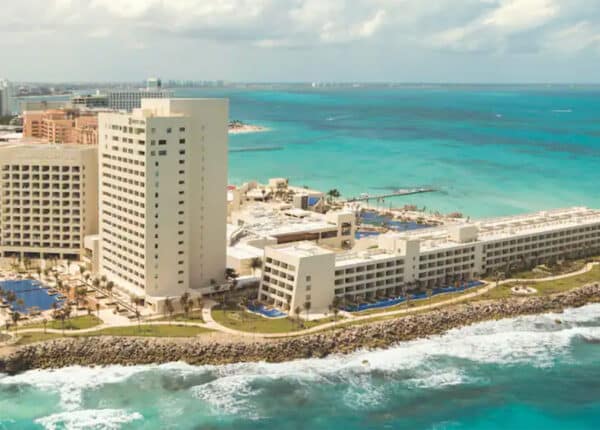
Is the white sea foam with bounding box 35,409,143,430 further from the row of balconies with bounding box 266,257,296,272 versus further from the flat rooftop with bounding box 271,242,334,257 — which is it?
the flat rooftop with bounding box 271,242,334,257

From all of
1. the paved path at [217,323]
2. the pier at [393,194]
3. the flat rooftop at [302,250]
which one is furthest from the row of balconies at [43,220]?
the pier at [393,194]

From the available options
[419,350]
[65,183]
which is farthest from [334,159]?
[419,350]

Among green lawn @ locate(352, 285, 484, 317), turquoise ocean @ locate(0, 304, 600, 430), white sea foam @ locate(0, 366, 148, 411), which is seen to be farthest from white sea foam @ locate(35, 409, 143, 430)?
green lawn @ locate(352, 285, 484, 317)

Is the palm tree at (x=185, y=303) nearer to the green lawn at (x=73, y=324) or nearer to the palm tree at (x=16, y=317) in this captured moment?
the green lawn at (x=73, y=324)

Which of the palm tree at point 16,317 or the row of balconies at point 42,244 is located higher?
the row of balconies at point 42,244

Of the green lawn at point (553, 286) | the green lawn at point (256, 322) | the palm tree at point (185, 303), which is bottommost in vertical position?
the green lawn at point (256, 322)

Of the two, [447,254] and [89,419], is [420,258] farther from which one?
[89,419]

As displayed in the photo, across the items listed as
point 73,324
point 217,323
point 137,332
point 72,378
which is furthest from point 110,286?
point 72,378
